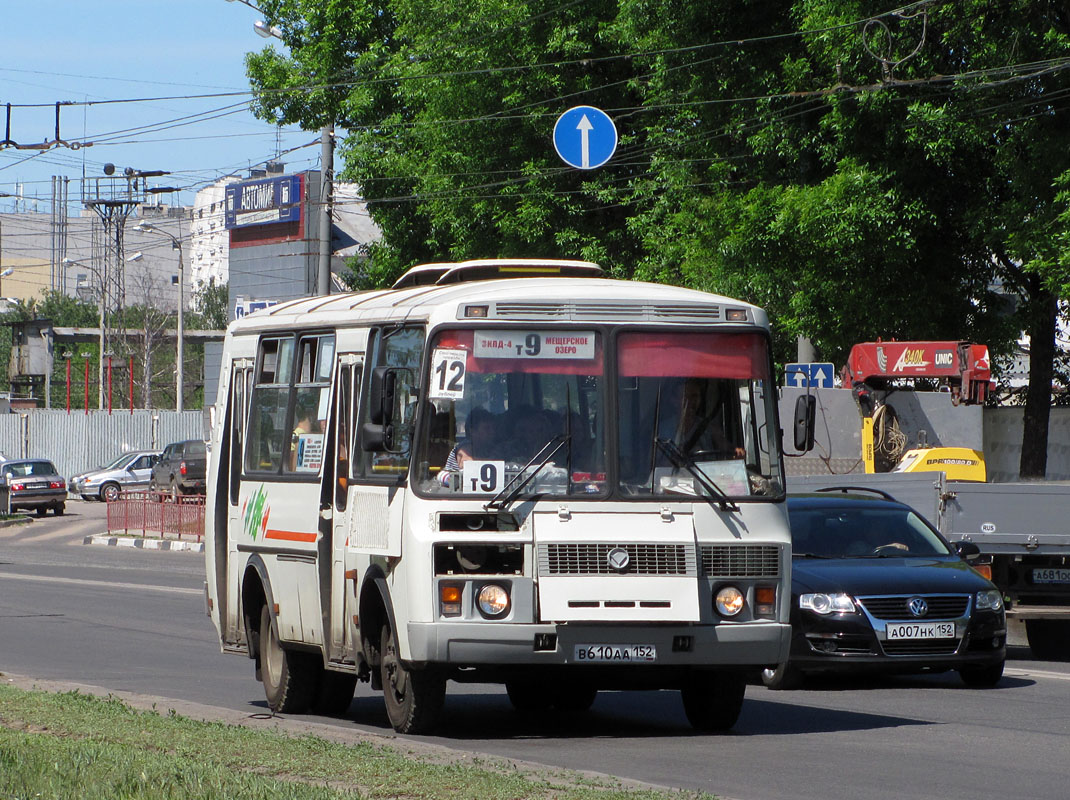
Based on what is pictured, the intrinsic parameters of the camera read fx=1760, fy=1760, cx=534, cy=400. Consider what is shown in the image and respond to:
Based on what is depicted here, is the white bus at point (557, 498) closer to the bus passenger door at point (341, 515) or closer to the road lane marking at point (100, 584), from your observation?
the bus passenger door at point (341, 515)

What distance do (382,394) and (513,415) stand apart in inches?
29.7

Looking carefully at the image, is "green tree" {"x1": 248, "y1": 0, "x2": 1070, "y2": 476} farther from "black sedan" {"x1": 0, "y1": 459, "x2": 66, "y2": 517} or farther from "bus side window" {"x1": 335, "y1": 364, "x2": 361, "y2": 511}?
"black sedan" {"x1": 0, "y1": 459, "x2": 66, "y2": 517}

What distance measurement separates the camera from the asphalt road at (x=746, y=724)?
8673mm

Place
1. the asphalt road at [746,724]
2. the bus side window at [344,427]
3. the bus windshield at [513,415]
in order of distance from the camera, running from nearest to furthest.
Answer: the asphalt road at [746,724], the bus windshield at [513,415], the bus side window at [344,427]

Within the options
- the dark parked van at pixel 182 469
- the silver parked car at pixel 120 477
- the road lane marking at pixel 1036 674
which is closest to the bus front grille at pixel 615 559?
the road lane marking at pixel 1036 674

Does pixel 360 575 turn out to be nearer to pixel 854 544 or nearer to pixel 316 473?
pixel 316 473

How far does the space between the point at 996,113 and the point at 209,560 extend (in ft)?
50.3

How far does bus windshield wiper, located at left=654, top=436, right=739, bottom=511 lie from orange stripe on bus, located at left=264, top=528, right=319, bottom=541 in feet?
8.04

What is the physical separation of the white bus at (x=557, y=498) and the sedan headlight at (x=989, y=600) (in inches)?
125

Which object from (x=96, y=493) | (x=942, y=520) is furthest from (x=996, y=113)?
(x=96, y=493)

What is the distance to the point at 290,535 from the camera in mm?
11375

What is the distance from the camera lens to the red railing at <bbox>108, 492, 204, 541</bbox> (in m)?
37.9

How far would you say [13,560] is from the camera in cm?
3284

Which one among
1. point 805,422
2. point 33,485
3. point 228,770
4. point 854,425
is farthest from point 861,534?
point 33,485
